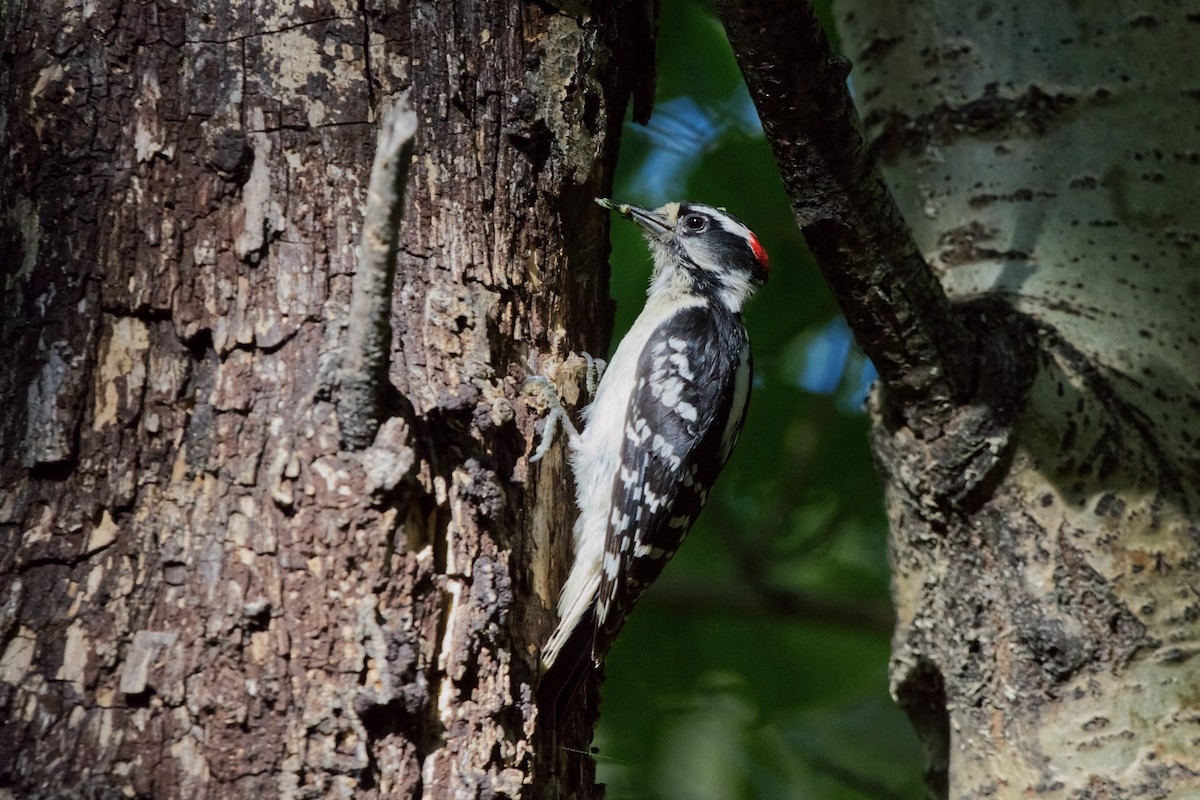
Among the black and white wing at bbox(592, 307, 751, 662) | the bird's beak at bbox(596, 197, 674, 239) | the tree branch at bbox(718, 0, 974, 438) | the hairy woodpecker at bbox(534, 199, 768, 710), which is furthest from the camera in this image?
the bird's beak at bbox(596, 197, 674, 239)

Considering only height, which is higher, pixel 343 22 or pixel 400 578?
pixel 343 22

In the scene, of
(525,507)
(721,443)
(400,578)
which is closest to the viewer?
(400,578)

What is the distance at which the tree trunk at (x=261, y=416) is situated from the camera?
1757 millimetres

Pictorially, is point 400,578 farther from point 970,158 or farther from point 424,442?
point 970,158

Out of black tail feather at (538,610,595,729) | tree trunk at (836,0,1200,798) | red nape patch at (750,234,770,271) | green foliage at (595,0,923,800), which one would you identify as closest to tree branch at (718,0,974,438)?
tree trunk at (836,0,1200,798)

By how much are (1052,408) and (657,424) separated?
1130 mm

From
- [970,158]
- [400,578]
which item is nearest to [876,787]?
[970,158]

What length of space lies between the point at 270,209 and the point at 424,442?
1.66 feet

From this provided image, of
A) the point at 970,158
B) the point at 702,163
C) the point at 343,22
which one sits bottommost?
the point at 343,22

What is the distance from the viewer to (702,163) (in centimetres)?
418

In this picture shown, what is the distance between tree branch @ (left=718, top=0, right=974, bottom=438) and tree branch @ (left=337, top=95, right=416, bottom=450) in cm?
72

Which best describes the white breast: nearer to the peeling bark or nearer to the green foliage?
the peeling bark

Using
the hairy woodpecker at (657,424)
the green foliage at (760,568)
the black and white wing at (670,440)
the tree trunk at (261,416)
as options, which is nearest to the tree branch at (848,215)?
the tree trunk at (261,416)

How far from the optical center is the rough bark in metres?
2.54
